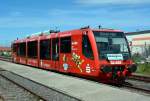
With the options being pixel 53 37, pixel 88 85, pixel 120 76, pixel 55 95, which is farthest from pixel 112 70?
pixel 53 37

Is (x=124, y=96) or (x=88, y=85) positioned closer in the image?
(x=124, y=96)

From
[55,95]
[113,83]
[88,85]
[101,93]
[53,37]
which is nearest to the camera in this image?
[101,93]

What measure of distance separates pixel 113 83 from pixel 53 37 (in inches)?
305

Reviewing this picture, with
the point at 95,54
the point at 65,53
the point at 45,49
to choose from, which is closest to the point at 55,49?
the point at 65,53

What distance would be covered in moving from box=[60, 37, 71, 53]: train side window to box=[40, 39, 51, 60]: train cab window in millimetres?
2959

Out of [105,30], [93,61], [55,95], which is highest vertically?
[105,30]

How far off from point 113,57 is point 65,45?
5275mm

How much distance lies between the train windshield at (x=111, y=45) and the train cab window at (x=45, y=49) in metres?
7.87

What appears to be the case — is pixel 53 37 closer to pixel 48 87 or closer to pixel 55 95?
pixel 48 87

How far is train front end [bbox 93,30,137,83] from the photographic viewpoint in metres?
20.2

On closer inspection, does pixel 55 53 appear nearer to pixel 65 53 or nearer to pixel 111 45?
pixel 65 53

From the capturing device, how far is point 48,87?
20.0 meters

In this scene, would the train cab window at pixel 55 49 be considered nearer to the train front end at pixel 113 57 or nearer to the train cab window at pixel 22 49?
the train front end at pixel 113 57

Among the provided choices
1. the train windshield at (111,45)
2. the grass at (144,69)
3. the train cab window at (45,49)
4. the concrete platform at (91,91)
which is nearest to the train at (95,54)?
the train windshield at (111,45)
